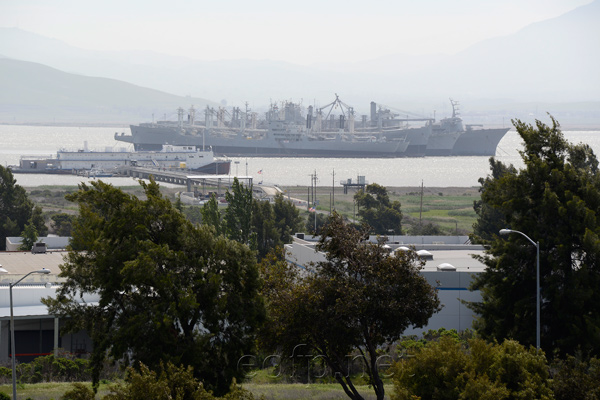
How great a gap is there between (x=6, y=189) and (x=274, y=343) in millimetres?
39886

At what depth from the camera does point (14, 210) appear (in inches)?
2181

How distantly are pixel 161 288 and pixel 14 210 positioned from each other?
132ft

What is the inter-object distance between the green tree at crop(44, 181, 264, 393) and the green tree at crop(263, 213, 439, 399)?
87cm

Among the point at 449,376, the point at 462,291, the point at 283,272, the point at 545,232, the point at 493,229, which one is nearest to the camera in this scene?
the point at 449,376

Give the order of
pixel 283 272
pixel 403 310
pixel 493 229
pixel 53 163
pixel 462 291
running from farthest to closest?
pixel 53 163 → pixel 493 229 → pixel 462 291 → pixel 283 272 → pixel 403 310

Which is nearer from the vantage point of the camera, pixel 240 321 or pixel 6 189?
pixel 240 321

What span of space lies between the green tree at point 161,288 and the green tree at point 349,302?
2.85 ft

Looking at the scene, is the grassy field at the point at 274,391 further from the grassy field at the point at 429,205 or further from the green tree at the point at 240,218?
the grassy field at the point at 429,205

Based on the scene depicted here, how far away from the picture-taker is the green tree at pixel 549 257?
2183 centimetres

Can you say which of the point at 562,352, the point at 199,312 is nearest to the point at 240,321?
the point at 199,312

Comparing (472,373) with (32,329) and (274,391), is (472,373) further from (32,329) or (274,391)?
(32,329)

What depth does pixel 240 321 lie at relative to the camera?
19.2 meters

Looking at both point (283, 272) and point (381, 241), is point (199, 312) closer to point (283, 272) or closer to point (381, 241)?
point (283, 272)

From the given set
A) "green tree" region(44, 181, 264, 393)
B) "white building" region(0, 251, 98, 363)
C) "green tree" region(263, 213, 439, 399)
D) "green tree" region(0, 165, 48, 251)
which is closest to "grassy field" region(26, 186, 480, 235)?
"green tree" region(0, 165, 48, 251)
